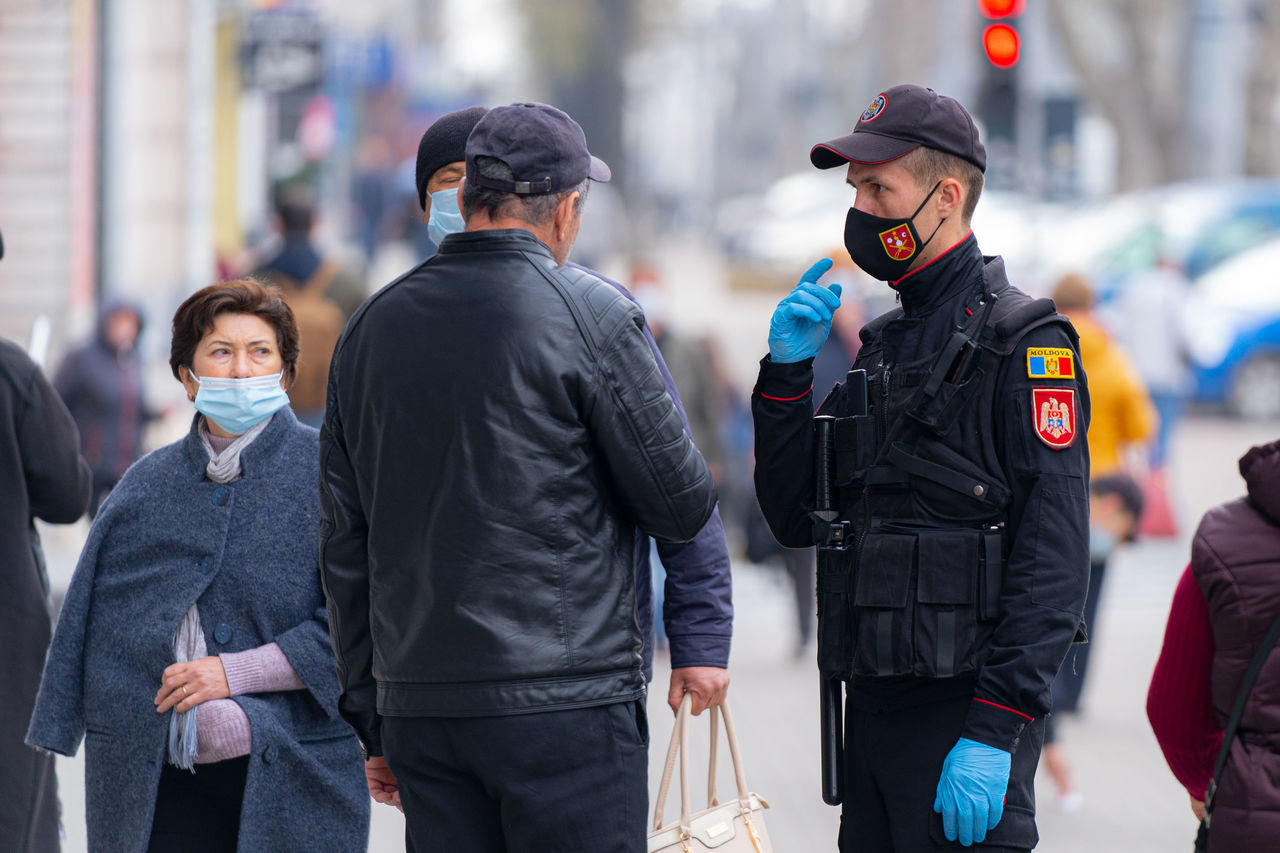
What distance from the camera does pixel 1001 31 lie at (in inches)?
470

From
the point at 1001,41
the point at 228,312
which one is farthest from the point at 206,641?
the point at 1001,41

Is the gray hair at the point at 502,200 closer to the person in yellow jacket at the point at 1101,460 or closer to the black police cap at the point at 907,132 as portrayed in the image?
the black police cap at the point at 907,132

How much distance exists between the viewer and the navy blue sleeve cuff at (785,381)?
11.6ft

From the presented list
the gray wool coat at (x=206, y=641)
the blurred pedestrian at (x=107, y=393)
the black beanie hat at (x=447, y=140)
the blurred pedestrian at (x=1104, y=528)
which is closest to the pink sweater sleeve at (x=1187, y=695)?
the gray wool coat at (x=206, y=641)

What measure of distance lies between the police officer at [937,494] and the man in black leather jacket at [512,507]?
37 centimetres

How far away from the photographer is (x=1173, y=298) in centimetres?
1446

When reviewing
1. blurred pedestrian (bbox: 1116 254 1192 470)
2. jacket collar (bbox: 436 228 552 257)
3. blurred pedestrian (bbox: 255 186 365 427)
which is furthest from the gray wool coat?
blurred pedestrian (bbox: 1116 254 1192 470)

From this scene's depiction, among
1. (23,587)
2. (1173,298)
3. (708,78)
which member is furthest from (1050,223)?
(708,78)

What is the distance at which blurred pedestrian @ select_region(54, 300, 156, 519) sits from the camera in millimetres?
10266

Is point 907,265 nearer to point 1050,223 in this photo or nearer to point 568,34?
point 1050,223

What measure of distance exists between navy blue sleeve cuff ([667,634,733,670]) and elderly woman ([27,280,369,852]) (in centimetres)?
77

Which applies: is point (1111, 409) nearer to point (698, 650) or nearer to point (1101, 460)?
point (1101, 460)

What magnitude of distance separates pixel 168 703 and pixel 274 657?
0.79 feet

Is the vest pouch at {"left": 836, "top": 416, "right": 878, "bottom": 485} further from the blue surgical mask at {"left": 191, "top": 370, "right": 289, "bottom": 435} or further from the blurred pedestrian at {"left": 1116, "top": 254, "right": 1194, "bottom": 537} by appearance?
the blurred pedestrian at {"left": 1116, "top": 254, "right": 1194, "bottom": 537}
